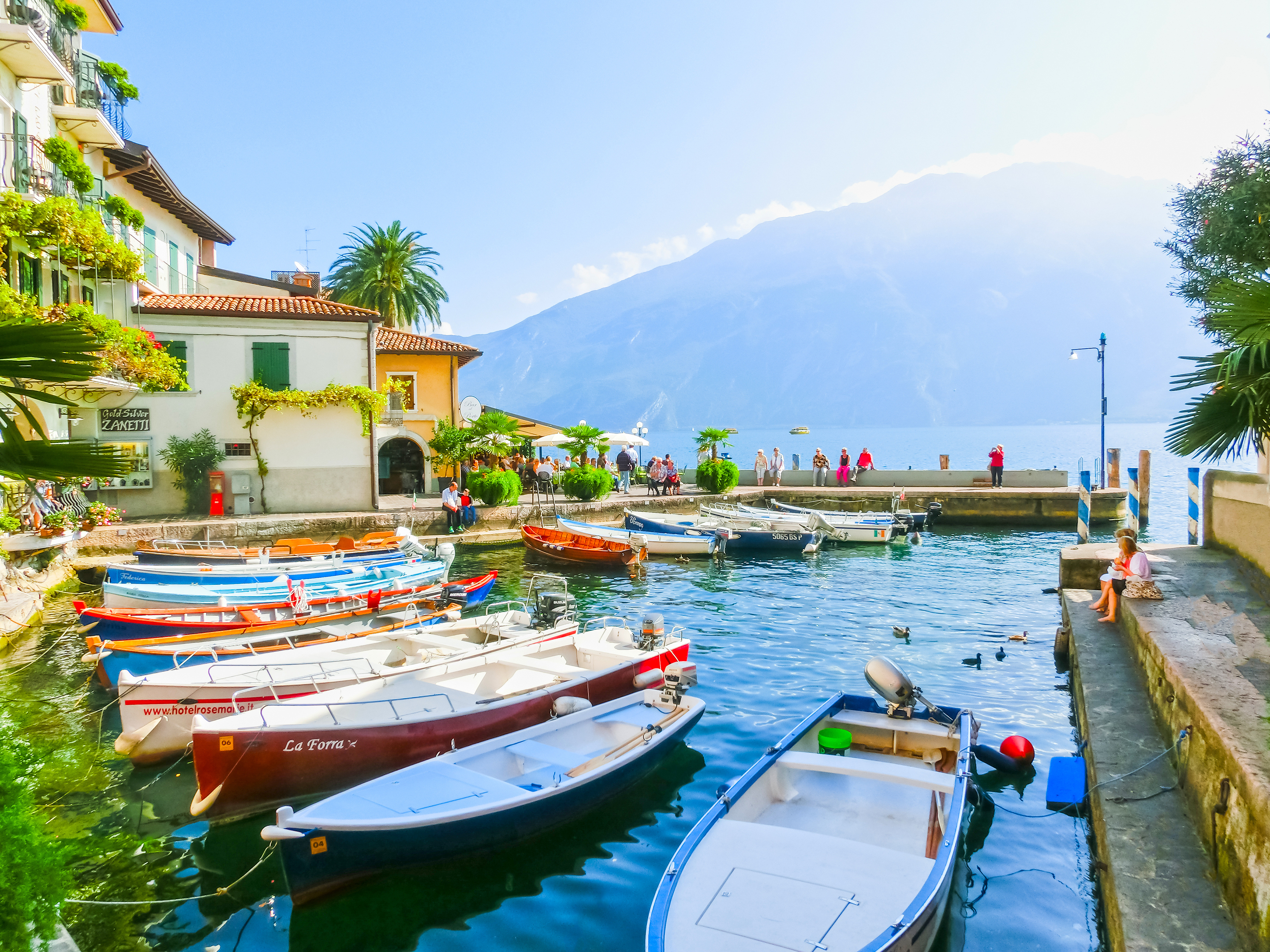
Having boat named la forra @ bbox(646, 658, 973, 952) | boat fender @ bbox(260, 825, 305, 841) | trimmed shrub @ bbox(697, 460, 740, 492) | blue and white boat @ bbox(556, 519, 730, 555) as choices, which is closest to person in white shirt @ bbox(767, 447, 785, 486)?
trimmed shrub @ bbox(697, 460, 740, 492)

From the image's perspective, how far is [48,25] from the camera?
21250 mm

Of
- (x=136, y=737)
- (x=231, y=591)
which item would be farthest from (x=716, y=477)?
(x=136, y=737)

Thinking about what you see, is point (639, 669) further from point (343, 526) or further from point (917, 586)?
point (343, 526)

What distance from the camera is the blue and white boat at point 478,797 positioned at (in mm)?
6941

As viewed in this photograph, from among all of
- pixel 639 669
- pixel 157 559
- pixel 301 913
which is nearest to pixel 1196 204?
pixel 639 669

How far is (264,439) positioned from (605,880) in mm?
25884

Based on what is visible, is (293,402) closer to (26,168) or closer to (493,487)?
(493,487)

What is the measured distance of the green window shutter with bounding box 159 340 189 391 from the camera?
2836 centimetres

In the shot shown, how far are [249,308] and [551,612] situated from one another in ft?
70.0

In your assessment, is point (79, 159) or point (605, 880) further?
point (79, 159)

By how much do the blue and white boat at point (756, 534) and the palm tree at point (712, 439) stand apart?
237 inches

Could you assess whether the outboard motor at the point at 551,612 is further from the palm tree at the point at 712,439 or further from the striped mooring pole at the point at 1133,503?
the palm tree at the point at 712,439

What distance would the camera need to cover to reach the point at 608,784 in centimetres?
860

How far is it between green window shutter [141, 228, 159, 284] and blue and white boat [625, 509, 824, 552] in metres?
19.9
